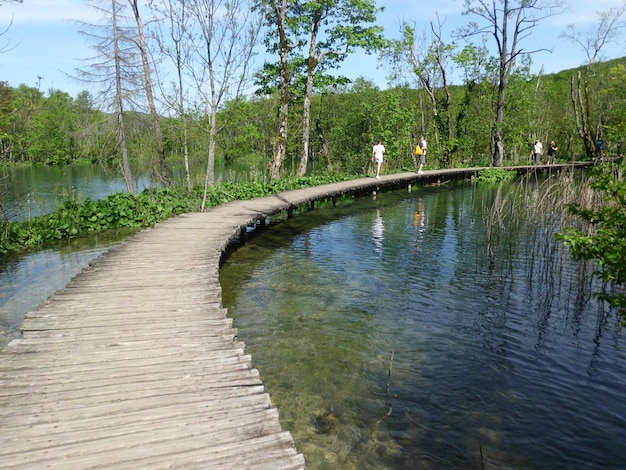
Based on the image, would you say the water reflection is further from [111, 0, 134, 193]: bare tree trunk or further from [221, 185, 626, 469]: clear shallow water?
[111, 0, 134, 193]: bare tree trunk

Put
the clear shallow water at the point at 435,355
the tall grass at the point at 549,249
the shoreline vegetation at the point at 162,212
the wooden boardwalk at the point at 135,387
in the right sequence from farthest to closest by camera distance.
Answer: the shoreline vegetation at the point at 162,212 → the tall grass at the point at 549,249 → the clear shallow water at the point at 435,355 → the wooden boardwalk at the point at 135,387

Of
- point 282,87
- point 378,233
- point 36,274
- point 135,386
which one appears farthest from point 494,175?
point 135,386

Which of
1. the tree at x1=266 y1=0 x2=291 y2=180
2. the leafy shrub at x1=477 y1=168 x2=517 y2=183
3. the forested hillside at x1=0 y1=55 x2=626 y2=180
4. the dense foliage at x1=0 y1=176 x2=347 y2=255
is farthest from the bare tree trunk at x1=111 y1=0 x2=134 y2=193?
the leafy shrub at x1=477 y1=168 x2=517 y2=183

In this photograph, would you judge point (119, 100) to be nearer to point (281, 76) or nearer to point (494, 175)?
point (281, 76)

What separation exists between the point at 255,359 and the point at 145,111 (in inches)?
517

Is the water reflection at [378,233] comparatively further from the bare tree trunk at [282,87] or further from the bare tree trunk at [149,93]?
the bare tree trunk at [149,93]

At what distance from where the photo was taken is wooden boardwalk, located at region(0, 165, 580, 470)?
2.87 metres

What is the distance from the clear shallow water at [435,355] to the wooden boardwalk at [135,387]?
106 centimetres

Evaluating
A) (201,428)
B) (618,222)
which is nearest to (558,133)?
(618,222)

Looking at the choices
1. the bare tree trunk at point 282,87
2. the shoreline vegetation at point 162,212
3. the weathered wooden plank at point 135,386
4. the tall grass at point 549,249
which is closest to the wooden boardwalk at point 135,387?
the weathered wooden plank at point 135,386

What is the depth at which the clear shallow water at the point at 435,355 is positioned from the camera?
14.0 ft

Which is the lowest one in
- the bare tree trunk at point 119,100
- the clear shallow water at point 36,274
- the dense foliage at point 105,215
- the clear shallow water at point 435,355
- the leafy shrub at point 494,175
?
the clear shallow water at point 435,355

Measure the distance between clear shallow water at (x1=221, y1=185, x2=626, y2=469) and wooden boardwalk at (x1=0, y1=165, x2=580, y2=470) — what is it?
41.8 inches

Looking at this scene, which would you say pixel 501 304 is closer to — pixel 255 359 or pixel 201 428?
pixel 255 359
